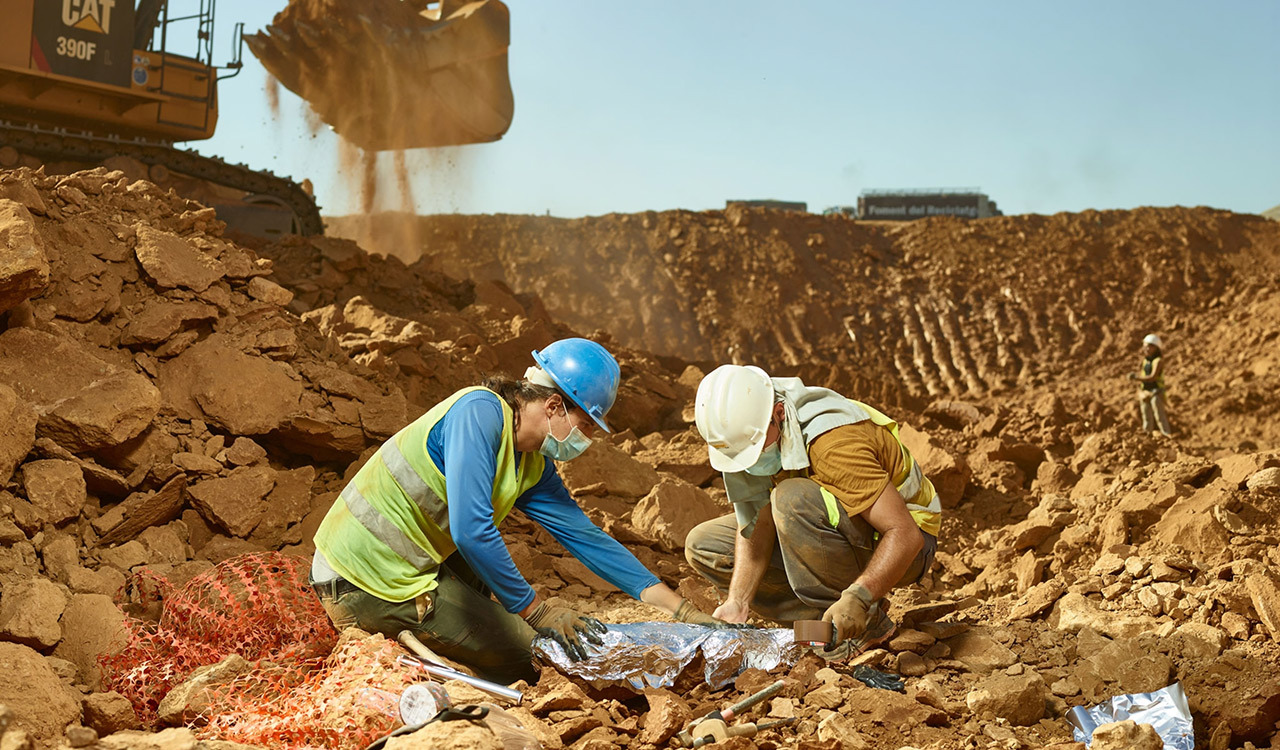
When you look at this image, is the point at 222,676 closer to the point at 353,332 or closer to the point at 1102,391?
the point at 353,332

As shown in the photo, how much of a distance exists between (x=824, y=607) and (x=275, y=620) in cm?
202

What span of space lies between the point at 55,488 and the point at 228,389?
1059 millimetres

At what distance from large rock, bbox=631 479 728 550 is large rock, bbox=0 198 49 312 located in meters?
2.88

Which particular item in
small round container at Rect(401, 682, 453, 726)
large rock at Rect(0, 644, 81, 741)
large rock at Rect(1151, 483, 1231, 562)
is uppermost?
large rock at Rect(1151, 483, 1231, 562)

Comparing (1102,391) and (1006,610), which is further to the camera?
(1102,391)

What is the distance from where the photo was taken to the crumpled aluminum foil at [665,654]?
326cm

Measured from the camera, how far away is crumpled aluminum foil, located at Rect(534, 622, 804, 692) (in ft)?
10.7

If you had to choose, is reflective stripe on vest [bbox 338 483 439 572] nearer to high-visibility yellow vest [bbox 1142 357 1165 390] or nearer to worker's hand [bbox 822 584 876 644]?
worker's hand [bbox 822 584 876 644]

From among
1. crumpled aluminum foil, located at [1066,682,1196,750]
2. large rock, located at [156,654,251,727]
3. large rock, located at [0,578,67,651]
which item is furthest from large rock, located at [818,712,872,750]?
large rock, located at [0,578,67,651]

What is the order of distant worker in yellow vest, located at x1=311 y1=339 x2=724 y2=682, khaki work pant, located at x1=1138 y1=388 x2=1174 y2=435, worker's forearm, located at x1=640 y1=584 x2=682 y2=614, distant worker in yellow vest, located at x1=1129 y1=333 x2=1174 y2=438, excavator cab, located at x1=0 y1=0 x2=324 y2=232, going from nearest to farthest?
distant worker in yellow vest, located at x1=311 y1=339 x2=724 y2=682 < worker's forearm, located at x1=640 y1=584 x2=682 y2=614 < excavator cab, located at x1=0 y1=0 x2=324 y2=232 < distant worker in yellow vest, located at x1=1129 y1=333 x2=1174 y2=438 < khaki work pant, located at x1=1138 y1=388 x2=1174 y2=435

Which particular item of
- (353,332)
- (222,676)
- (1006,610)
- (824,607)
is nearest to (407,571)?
(222,676)

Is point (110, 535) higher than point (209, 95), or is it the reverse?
point (209, 95)

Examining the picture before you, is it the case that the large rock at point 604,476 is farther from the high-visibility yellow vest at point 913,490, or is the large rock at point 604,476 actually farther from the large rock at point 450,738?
the large rock at point 450,738

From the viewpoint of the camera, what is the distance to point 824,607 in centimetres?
365
